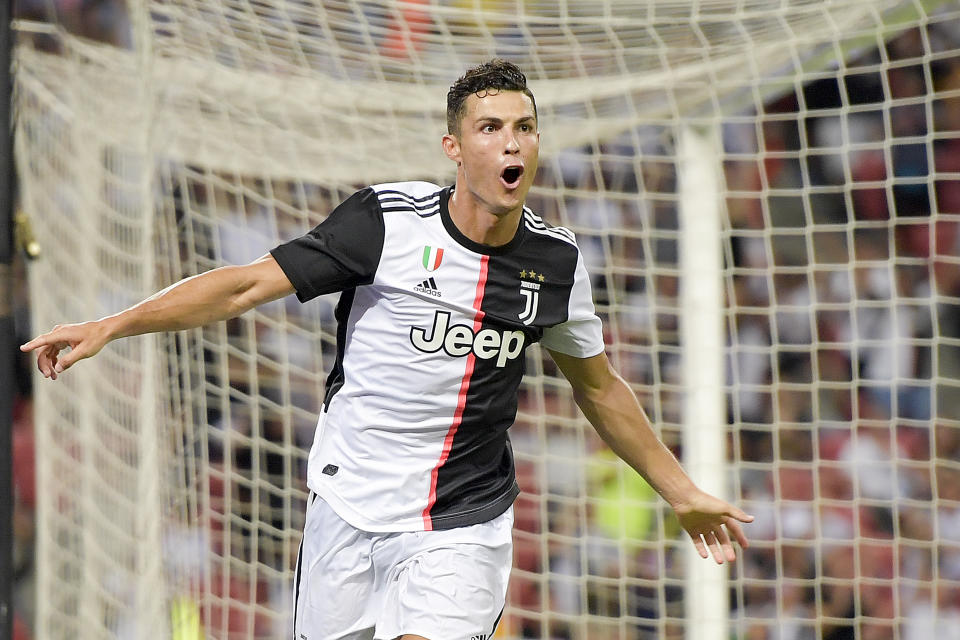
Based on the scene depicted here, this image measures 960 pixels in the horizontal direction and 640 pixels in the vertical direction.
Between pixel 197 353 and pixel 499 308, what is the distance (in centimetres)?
206

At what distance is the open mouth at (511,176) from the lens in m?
2.25

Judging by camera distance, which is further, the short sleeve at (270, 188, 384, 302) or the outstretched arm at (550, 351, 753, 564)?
the outstretched arm at (550, 351, 753, 564)

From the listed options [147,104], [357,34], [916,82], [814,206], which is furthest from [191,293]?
[814,206]

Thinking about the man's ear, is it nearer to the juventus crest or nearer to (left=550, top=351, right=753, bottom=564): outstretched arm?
the juventus crest

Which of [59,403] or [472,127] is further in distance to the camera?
[59,403]

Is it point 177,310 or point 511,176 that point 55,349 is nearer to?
point 177,310

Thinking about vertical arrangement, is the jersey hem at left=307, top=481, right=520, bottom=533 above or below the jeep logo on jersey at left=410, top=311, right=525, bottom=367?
below

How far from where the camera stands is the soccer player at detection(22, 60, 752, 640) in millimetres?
2270

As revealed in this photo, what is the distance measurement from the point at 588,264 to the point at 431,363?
2.34 meters

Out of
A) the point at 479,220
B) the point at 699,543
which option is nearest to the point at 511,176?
the point at 479,220

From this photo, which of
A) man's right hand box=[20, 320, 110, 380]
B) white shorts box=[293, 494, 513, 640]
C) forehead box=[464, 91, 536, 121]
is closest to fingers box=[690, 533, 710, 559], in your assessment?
white shorts box=[293, 494, 513, 640]

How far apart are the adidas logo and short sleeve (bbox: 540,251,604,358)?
0.28 m

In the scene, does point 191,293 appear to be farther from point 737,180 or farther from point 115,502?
point 737,180

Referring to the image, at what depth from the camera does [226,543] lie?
433 centimetres
